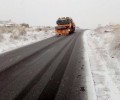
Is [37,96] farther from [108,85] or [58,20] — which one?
[58,20]

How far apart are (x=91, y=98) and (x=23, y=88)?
2042 mm

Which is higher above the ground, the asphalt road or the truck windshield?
the asphalt road

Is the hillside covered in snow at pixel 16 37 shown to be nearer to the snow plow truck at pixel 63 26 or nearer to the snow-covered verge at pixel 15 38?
the snow-covered verge at pixel 15 38

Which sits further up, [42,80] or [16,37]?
[42,80]

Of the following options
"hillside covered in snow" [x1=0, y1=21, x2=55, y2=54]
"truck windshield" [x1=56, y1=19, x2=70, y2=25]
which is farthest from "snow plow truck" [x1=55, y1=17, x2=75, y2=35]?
"hillside covered in snow" [x1=0, y1=21, x2=55, y2=54]

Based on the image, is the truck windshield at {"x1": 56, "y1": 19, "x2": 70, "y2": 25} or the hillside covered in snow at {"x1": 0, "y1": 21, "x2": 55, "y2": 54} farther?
the truck windshield at {"x1": 56, "y1": 19, "x2": 70, "y2": 25}

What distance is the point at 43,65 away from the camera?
10.8m

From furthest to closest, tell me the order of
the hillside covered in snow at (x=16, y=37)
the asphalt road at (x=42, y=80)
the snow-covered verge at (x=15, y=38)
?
the hillside covered in snow at (x=16, y=37), the snow-covered verge at (x=15, y=38), the asphalt road at (x=42, y=80)

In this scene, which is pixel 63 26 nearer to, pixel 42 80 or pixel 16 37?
pixel 16 37

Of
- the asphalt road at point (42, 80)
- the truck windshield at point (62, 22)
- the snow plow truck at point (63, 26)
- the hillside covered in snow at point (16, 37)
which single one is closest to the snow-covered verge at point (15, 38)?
the hillside covered in snow at point (16, 37)

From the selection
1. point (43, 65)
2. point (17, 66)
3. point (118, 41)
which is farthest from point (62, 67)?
point (118, 41)

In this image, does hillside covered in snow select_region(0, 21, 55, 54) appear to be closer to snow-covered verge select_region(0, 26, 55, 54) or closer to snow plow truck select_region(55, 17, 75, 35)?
snow-covered verge select_region(0, 26, 55, 54)

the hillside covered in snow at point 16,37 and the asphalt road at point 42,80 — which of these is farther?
the hillside covered in snow at point 16,37

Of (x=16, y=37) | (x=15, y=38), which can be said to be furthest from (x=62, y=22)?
(x=15, y=38)
